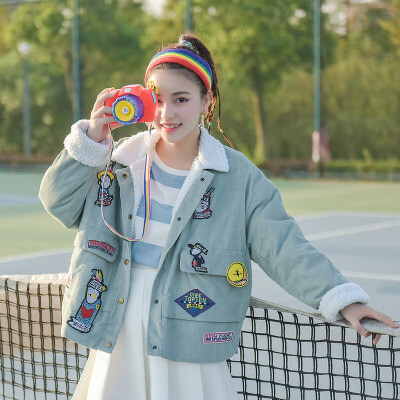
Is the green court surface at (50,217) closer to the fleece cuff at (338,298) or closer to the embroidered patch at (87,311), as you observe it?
the embroidered patch at (87,311)

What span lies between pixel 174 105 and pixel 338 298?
2.04ft

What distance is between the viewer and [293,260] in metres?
2.07

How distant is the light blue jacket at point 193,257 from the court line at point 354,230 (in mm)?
6293

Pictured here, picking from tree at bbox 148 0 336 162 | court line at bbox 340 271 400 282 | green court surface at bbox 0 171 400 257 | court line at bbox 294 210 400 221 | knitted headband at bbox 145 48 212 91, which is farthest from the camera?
tree at bbox 148 0 336 162

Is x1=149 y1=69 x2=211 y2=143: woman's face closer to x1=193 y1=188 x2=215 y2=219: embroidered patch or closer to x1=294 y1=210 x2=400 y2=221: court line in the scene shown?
x1=193 y1=188 x2=215 y2=219: embroidered patch

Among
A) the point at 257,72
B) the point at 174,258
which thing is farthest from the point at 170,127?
the point at 257,72

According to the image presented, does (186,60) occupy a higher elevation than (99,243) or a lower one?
higher

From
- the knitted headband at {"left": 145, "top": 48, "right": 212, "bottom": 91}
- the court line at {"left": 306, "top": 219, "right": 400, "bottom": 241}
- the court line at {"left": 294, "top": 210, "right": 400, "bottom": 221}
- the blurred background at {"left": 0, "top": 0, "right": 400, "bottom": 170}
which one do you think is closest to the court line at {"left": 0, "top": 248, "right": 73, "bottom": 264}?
the court line at {"left": 306, "top": 219, "right": 400, "bottom": 241}

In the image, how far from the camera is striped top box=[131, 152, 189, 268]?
2117 millimetres

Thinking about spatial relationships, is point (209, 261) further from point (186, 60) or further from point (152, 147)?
point (186, 60)

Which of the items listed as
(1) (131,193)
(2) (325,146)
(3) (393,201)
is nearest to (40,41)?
(2) (325,146)

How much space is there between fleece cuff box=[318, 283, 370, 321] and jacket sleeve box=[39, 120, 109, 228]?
0.66 meters

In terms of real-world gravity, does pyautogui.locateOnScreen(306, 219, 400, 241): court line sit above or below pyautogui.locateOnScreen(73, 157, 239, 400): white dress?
above

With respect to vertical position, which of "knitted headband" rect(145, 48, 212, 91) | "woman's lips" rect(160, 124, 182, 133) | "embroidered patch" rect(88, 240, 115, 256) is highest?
"knitted headband" rect(145, 48, 212, 91)
